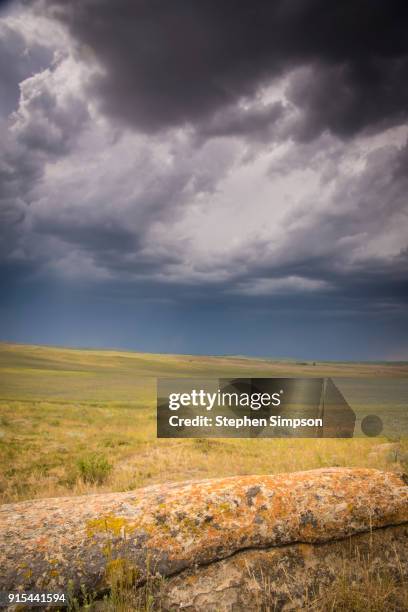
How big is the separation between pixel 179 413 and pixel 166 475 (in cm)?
1193

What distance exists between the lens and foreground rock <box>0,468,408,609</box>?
3.36 meters

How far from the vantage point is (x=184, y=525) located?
148 inches

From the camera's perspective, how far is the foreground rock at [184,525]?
336 centimetres

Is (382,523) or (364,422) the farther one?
(364,422)

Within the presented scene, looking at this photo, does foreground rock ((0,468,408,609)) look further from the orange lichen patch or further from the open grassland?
the open grassland

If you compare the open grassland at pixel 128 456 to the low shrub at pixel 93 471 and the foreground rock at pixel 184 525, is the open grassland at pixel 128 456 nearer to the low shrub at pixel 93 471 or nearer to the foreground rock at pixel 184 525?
the low shrub at pixel 93 471

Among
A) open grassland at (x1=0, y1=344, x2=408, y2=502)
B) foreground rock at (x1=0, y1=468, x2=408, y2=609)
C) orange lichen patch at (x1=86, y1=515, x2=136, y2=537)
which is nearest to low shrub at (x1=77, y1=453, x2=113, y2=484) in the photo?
open grassland at (x1=0, y1=344, x2=408, y2=502)

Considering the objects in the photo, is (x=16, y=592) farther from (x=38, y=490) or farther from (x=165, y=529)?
(x=38, y=490)

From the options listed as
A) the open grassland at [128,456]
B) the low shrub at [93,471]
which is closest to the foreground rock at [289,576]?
the open grassland at [128,456]

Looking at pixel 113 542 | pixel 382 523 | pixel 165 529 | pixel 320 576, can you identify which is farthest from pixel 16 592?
pixel 382 523

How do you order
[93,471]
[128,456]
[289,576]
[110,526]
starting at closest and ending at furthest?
[289,576], [110,526], [93,471], [128,456]

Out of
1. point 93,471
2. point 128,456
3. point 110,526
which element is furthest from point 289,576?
point 128,456

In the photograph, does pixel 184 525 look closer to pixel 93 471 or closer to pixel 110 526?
pixel 110 526

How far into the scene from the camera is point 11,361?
115812 mm
